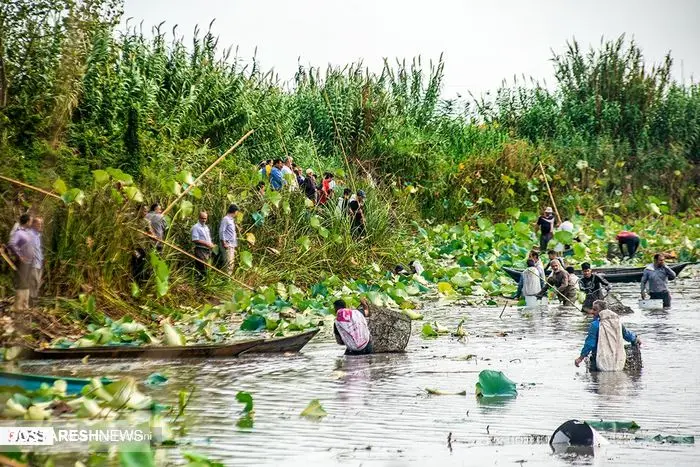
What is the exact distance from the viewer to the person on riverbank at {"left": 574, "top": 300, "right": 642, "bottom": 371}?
12461 mm

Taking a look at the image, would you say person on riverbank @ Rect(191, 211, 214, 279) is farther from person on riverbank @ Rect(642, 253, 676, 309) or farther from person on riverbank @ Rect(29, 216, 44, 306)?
person on riverbank @ Rect(642, 253, 676, 309)

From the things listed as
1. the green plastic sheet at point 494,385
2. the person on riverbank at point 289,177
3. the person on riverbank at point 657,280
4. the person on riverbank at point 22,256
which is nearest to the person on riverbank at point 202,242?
the person on riverbank at point 289,177

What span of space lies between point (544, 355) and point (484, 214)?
59.3 feet

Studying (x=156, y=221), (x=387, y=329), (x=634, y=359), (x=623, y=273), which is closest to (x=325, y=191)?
(x=156, y=221)

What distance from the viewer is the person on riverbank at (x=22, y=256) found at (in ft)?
46.7

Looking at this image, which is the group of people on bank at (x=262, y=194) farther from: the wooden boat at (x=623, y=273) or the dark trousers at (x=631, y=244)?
the dark trousers at (x=631, y=244)

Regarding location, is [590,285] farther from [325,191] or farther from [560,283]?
[325,191]

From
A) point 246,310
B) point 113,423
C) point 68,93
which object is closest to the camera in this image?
point 113,423

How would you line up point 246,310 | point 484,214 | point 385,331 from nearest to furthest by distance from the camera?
point 385,331 → point 246,310 → point 484,214

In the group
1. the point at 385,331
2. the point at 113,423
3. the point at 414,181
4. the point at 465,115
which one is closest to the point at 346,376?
the point at 385,331

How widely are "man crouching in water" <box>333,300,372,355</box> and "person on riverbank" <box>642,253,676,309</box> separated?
6859mm

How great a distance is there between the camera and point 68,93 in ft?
63.4

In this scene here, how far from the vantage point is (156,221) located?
56.3 feet

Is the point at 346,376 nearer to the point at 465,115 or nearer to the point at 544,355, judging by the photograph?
the point at 544,355
